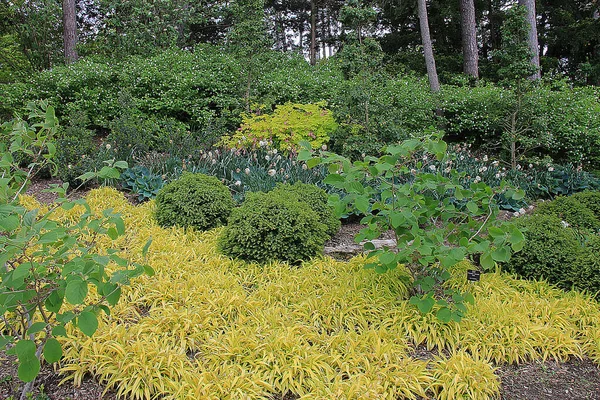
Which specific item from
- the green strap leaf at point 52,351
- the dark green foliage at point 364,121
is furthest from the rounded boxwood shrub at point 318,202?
the green strap leaf at point 52,351

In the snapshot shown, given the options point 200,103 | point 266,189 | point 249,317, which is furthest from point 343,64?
point 249,317

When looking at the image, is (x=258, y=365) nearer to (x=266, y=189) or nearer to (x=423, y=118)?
(x=266, y=189)

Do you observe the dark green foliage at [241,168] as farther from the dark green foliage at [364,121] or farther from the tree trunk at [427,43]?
the tree trunk at [427,43]

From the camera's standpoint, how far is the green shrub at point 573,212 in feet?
13.0

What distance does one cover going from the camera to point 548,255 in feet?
10.5

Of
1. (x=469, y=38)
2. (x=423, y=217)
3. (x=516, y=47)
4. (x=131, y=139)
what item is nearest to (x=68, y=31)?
(x=131, y=139)

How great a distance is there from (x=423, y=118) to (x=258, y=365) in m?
5.52

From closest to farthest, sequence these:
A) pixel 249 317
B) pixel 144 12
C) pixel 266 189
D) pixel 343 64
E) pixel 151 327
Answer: pixel 151 327 → pixel 249 317 → pixel 266 189 → pixel 343 64 → pixel 144 12

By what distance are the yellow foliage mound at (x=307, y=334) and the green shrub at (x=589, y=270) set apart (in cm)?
14

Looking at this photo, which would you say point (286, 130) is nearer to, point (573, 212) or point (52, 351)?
point (573, 212)

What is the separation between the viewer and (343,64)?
671cm

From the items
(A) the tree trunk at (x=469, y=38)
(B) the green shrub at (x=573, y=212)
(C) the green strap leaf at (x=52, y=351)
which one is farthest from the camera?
(A) the tree trunk at (x=469, y=38)

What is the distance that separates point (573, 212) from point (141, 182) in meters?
4.67

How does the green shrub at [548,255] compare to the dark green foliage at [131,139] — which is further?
the dark green foliage at [131,139]
